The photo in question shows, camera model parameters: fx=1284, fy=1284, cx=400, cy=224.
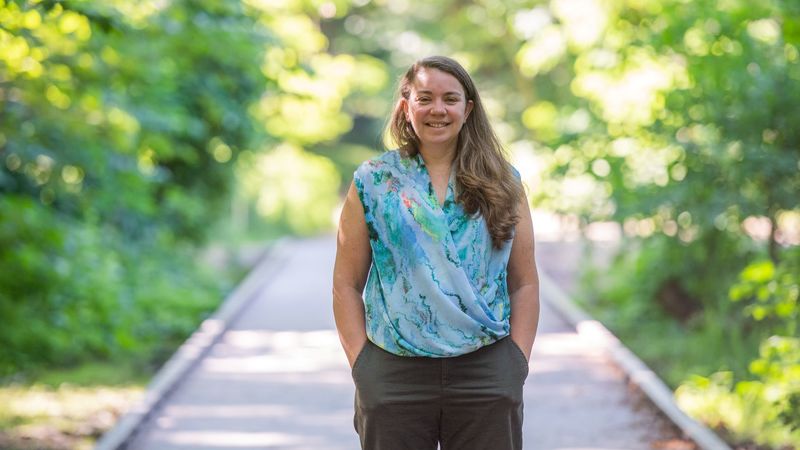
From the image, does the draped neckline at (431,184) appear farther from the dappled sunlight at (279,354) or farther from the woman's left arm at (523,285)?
the dappled sunlight at (279,354)

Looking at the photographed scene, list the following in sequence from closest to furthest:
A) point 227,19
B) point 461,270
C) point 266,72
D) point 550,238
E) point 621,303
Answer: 1. point 461,270
2. point 227,19
3. point 266,72
4. point 621,303
5. point 550,238

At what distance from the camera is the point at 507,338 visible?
377cm

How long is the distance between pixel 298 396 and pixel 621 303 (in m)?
6.22

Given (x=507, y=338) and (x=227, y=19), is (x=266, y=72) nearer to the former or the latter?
(x=227, y=19)

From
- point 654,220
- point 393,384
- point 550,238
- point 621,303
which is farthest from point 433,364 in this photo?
point 550,238

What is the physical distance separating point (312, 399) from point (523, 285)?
20.4 ft

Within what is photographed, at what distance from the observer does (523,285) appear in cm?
387

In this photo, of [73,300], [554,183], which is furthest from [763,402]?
[73,300]

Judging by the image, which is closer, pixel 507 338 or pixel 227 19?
pixel 507 338

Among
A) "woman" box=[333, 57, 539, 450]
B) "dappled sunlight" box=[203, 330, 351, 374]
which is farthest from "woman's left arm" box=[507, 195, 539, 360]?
"dappled sunlight" box=[203, 330, 351, 374]

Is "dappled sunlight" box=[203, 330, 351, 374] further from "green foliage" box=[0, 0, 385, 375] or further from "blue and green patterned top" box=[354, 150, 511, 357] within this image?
"blue and green patterned top" box=[354, 150, 511, 357]

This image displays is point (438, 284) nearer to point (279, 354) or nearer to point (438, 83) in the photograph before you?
point (438, 83)

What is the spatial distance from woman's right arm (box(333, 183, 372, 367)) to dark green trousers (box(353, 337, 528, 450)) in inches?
2.3

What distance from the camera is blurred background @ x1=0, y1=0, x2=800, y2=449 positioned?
29.5 ft
